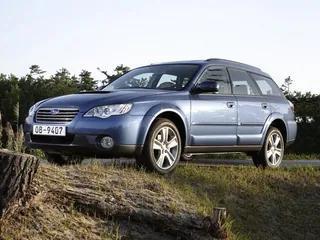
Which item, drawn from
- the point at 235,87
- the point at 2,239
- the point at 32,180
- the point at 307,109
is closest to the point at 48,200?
the point at 32,180

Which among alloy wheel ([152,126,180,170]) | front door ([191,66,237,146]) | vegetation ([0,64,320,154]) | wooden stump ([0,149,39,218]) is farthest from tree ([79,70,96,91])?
wooden stump ([0,149,39,218])

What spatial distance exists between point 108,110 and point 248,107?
2848 millimetres

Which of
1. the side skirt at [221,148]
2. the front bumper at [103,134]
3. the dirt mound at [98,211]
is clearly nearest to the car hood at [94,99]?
the front bumper at [103,134]

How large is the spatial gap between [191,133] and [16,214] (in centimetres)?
366

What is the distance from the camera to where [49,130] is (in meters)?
7.62

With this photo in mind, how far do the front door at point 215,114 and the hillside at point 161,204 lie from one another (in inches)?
18.9

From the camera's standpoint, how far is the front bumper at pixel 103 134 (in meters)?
7.25

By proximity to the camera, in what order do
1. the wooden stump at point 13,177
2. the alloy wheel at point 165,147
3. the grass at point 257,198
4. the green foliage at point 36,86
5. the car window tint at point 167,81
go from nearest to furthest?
the wooden stump at point 13,177
the grass at point 257,198
the alloy wheel at point 165,147
the car window tint at point 167,81
the green foliage at point 36,86

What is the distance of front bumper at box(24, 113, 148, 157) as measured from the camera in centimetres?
725

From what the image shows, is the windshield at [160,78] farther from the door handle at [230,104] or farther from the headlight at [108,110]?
the headlight at [108,110]

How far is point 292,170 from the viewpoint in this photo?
402 inches

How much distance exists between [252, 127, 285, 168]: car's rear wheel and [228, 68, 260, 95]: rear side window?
28.5 inches

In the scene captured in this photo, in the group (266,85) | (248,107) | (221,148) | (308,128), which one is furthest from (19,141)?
(308,128)

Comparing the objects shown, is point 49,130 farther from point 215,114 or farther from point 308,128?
point 308,128
